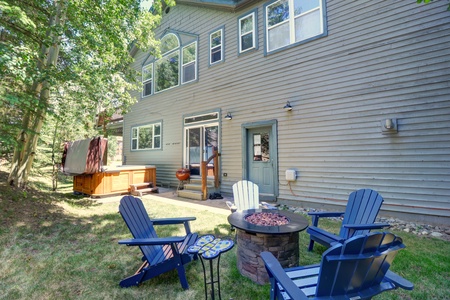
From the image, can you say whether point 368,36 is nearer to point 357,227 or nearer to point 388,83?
point 388,83

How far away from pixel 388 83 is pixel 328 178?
7.94 feet

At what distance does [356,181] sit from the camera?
5.07 meters

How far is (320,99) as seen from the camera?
5.62 meters

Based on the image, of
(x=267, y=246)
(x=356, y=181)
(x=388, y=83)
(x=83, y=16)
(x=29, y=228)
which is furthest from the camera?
(x=83, y=16)

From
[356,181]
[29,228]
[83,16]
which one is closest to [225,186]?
[356,181]

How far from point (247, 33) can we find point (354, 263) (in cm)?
724

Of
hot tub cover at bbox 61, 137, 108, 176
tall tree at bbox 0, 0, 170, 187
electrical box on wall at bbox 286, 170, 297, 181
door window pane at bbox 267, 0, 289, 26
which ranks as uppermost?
door window pane at bbox 267, 0, 289, 26

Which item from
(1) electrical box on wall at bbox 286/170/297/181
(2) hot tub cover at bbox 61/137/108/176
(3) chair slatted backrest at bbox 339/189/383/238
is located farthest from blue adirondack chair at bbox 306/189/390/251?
(2) hot tub cover at bbox 61/137/108/176

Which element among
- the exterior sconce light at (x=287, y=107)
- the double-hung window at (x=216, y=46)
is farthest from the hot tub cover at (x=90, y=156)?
the exterior sconce light at (x=287, y=107)

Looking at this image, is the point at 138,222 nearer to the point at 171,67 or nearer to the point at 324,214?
the point at 324,214

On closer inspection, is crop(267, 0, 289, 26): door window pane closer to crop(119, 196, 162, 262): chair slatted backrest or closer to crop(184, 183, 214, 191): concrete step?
crop(184, 183, 214, 191): concrete step

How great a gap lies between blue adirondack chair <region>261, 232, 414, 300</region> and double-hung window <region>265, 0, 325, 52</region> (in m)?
5.67

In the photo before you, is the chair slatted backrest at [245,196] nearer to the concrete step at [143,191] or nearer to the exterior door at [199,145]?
the exterior door at [199,145]

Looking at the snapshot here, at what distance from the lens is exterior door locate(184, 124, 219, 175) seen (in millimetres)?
7992
